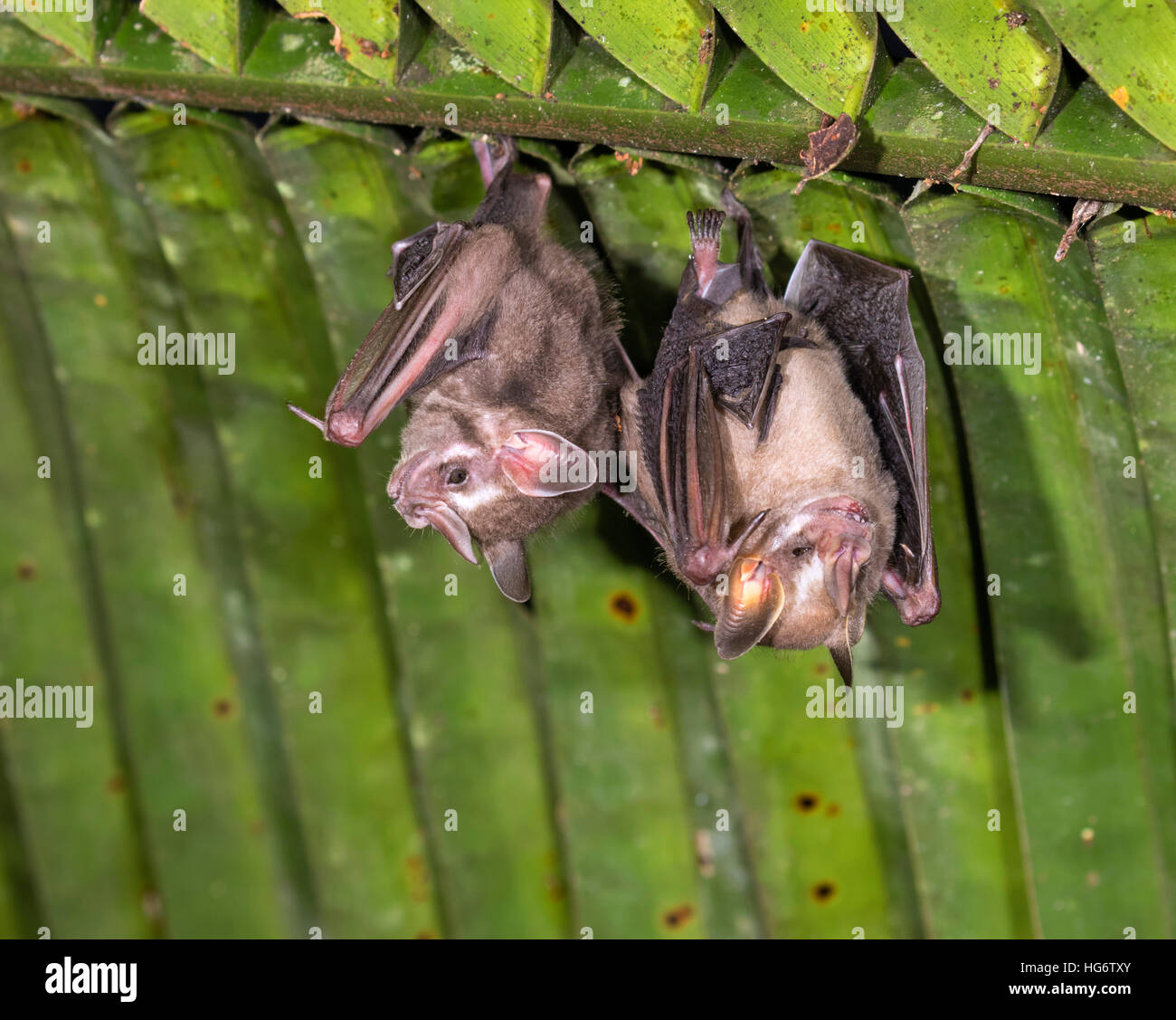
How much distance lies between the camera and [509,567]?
95.8 inches

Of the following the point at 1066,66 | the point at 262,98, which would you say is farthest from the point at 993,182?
the point at 262,98

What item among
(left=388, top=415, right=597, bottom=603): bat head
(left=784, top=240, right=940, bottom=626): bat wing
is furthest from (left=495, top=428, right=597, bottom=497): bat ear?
(left=784, top=240, right=940, bottom=626): bat wing

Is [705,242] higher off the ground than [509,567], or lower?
higher

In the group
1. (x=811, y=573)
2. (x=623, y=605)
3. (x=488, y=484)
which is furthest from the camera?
(x=623, y=605)

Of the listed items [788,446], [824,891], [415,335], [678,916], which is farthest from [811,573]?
[678,916]

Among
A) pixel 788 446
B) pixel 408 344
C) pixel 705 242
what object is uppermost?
pixel 705 242

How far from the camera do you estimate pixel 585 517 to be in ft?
9.26

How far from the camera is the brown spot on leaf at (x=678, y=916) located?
293 centimetres

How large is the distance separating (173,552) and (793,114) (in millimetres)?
2132

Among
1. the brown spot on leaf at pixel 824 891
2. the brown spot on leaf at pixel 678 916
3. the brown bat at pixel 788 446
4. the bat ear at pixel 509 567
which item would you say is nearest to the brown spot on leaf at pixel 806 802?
the brown spot on leaf at pixel 824 891

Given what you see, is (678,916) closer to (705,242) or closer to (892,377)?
(892,377)

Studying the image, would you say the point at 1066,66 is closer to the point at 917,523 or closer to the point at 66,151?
the point at 917,523

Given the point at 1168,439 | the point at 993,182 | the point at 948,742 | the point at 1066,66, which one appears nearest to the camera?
the point at 1066,66

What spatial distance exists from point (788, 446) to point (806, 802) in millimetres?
1176
